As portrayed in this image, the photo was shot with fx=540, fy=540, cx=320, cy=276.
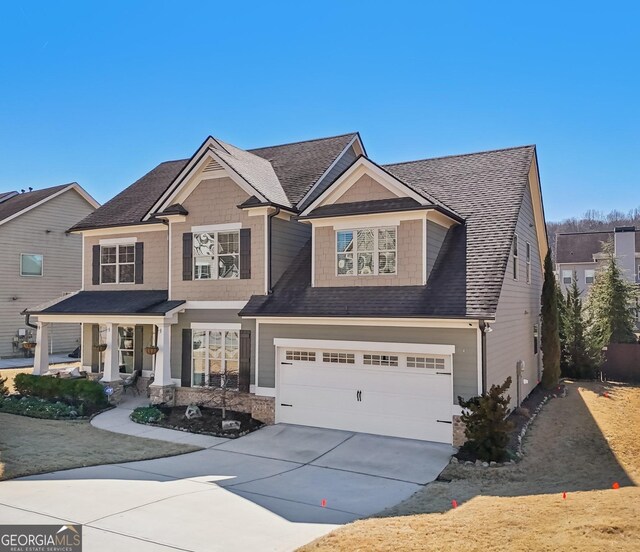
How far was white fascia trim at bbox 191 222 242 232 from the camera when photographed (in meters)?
16.9

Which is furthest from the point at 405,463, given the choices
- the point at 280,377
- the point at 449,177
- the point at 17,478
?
the point at 449,177

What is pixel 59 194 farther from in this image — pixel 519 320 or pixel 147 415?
pixel 519 320

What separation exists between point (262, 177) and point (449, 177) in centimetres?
626

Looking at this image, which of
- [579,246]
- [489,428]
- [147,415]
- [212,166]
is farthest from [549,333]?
[579,246]

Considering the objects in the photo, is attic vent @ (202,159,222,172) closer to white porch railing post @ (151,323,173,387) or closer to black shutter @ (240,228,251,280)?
black shutter @ (240,228,251,280)

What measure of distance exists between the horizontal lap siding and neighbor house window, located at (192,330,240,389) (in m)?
1.21

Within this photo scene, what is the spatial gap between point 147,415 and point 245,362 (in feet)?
10.4

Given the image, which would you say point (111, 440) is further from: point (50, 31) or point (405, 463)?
point (50, 31)

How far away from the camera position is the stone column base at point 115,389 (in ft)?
58.7

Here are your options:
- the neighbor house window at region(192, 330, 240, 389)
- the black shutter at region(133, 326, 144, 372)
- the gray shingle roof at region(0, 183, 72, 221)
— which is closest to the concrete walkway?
the neighbor house window at region(192, 330, 240, 389)

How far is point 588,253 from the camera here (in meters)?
54.2

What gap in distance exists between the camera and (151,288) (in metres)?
19.8

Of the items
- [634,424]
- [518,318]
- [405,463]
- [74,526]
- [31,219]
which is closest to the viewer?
[74,526]

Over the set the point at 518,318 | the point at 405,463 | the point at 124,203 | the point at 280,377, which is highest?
the point at 124,203
